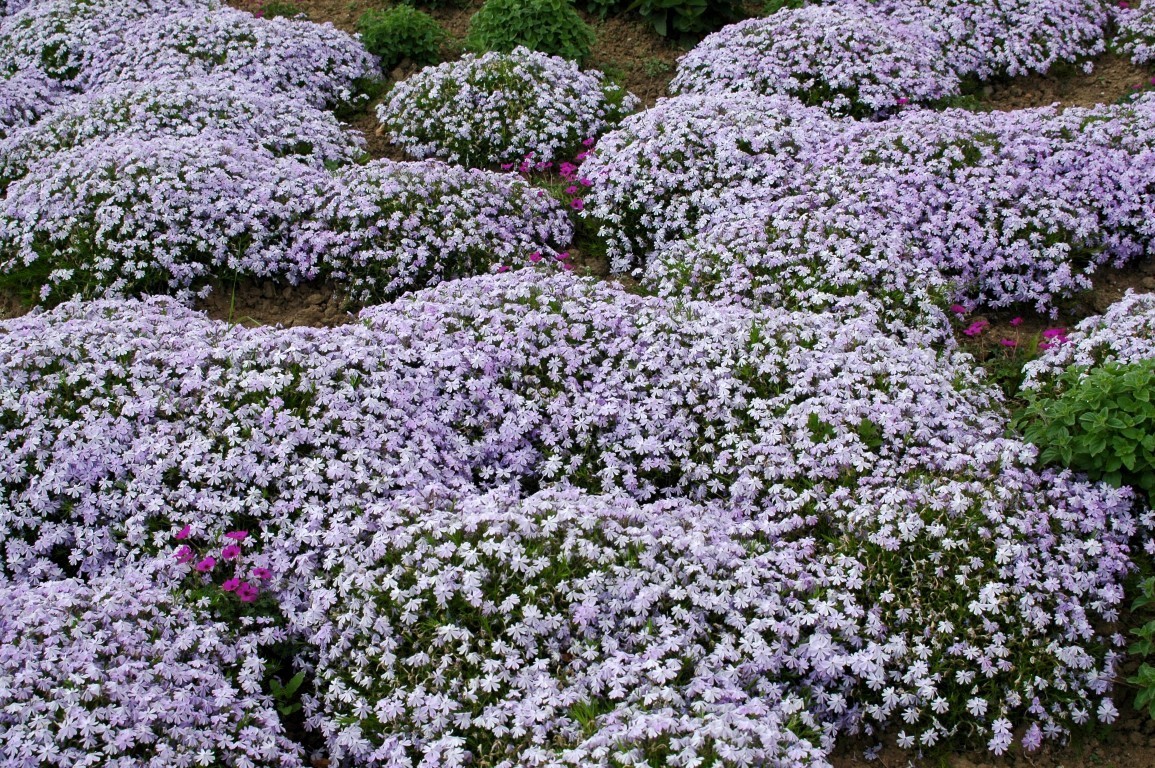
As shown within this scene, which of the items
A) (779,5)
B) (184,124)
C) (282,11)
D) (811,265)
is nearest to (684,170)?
(811,265)

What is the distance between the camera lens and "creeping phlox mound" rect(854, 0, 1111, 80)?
36.5ft

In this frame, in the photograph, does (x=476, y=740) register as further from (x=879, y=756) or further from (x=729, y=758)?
(x=879, y=756)

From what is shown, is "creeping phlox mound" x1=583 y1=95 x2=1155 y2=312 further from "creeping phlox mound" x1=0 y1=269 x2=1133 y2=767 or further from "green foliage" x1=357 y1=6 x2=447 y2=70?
"green foliage" x1=357 y1=6 x2=447 y2=70

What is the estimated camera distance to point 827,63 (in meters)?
10.2

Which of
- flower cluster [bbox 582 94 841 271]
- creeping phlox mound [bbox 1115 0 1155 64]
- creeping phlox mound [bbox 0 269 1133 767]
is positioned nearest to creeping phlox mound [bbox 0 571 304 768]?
creeping phlox mound [bbox 0 269 1133 767]

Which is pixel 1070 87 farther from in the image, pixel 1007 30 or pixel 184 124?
pixel 184 124

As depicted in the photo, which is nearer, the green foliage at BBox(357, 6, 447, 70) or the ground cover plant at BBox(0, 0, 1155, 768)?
the ground cover plant at BBox(0, 0, 1155, 768)

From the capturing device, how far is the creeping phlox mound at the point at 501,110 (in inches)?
Result: 390

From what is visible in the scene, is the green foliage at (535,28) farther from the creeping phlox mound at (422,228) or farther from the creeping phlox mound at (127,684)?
the creeping phlox mound at (127,684)

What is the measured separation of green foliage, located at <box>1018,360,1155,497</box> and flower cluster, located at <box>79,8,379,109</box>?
8598 millimetres

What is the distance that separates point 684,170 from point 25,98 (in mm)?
8032

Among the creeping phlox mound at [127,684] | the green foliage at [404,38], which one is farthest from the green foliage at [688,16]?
the creeping phlox mound at [127,684]

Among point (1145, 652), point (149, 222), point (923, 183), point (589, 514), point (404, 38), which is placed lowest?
point (1145, 652)

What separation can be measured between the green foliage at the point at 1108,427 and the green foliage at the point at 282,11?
10.9 meters
